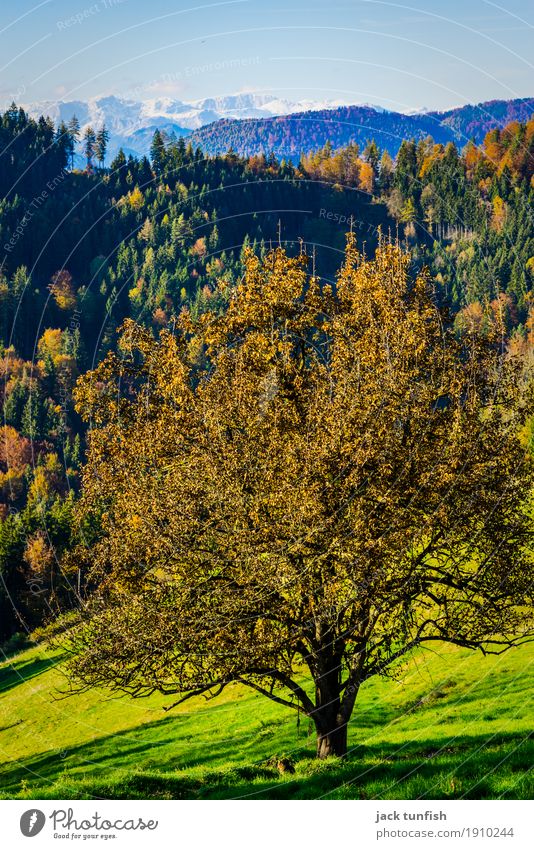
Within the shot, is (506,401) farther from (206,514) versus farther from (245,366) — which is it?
(206,514)

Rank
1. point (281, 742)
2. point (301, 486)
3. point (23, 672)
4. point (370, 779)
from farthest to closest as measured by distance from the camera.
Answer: point (23, 672) < point (281, 742) < point (301, 486) < point (370, 779)

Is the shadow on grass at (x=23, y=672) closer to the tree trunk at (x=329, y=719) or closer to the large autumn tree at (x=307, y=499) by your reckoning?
the tree trunk at (x=329, y=719)

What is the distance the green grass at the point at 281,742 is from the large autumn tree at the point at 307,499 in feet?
9.69

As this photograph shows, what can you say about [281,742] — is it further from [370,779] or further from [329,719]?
[370,779]

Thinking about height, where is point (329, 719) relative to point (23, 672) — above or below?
below

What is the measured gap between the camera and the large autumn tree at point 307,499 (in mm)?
21672

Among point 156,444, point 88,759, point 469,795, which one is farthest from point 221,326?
point 88,759

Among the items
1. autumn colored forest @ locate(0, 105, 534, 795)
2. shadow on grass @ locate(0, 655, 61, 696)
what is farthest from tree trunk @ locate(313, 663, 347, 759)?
shadow on grass @ locate(0, 655, 61, 696)

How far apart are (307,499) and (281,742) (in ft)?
71.5

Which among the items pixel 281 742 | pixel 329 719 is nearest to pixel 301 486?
pixel 329 719

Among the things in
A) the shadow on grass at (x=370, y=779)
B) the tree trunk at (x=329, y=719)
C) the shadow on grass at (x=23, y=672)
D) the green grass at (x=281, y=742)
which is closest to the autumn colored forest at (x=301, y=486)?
the tree trunk at (x=329, y=719)

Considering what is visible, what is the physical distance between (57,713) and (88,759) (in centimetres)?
1798

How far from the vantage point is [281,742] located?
38.2 meters

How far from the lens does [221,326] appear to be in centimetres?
2709
